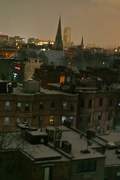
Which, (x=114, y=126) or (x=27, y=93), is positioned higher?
(x=27, y=93)

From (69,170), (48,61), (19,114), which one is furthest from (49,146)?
(48,61)

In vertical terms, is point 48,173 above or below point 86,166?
below

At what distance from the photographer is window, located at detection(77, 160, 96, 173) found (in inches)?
873

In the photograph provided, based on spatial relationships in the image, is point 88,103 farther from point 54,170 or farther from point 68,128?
point 54,170

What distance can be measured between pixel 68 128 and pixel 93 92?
19.4 meters

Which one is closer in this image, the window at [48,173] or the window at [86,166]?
the window at [48,173]

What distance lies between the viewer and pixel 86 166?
22375 millimetres

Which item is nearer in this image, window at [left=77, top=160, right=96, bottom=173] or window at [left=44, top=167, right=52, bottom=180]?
window at [left=44, top=167, right=52, bottom=180]

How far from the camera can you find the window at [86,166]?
72.7 feet

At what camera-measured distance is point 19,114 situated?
44469 millimetres

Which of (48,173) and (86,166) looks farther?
(86,166)

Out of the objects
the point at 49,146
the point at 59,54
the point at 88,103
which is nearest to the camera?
the point at 49,146

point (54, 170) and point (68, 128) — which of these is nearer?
point (54, 170)

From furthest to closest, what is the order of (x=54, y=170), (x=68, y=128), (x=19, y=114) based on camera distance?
(x=19, y=114) → (x=68, y=128) → (x=54, y=170)
